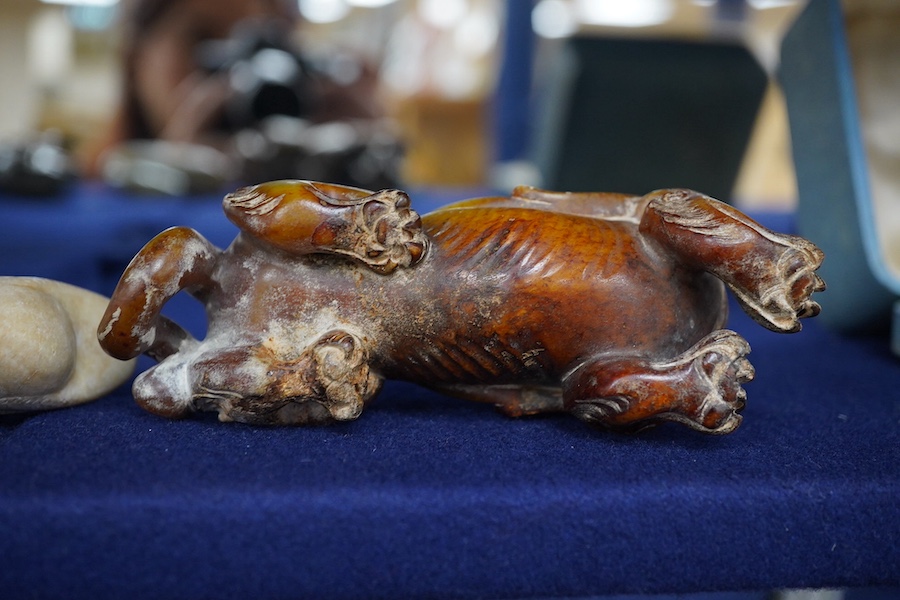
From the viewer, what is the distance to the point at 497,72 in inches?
133

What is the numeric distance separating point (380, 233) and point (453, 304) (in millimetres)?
98

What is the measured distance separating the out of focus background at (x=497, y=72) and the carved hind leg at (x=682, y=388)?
148cm

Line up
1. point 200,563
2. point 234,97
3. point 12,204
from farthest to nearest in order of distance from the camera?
point 234,97
point 12,204
point 200,563

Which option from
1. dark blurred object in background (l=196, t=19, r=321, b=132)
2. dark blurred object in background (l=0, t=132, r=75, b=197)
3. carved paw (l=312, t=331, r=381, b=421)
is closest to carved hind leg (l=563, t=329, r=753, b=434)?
carved paw (l=312, t=331, r=381, b=421)

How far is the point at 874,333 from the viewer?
4.60ft

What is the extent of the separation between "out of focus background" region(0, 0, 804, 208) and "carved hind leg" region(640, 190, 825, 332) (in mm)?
1408

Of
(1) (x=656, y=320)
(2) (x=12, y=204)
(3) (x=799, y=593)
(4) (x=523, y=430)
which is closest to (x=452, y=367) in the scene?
(4) (x=523, y=430)

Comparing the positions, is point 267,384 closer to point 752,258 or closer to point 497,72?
point 752,258

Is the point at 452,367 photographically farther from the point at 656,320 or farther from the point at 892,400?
the point at 892,400

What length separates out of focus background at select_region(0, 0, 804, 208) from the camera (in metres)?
2.14

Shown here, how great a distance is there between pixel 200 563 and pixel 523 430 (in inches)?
13.0

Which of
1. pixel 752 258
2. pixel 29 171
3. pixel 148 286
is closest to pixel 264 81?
pixel 29 171

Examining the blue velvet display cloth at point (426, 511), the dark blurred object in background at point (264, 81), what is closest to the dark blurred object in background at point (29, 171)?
the dark blurred object in background at point (264, 81)

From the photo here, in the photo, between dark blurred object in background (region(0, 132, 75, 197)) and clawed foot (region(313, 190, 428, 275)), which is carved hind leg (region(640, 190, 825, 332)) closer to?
clawed foot (region(313, 190, 428, 275))
